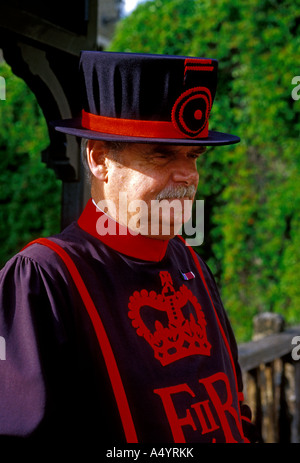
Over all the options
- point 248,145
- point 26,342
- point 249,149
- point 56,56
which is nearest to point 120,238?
point 26,342

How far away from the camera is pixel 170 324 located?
1.56m

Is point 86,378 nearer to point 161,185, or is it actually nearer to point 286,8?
point 161,185

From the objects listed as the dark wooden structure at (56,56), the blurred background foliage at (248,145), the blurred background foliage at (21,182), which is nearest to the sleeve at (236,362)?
the dark wooden structure at (56,56)

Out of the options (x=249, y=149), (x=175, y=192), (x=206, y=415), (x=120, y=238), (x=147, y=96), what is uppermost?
(x=249, y=149)

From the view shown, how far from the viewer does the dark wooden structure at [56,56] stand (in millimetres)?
2023

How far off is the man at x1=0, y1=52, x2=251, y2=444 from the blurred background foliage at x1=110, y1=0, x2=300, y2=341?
9.84 feet

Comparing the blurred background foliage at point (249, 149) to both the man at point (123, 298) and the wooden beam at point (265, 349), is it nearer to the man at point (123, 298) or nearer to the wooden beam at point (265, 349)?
the wooden beam at point (265, 349)

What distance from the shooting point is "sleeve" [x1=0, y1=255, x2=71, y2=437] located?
1.28 meters

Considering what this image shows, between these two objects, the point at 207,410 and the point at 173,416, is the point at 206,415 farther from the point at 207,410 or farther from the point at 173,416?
the point at 173,416

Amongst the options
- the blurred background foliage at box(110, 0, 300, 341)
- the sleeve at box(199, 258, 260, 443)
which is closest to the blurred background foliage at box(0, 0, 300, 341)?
the blurred background foliage at box(110, 0, 300, 341)

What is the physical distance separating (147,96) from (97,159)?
0.70 ft

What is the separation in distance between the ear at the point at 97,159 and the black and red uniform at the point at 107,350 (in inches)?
4.1

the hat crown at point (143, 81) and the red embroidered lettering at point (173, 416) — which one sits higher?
the hat crown at point (143, 81)

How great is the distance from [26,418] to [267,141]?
3684 millimetres
